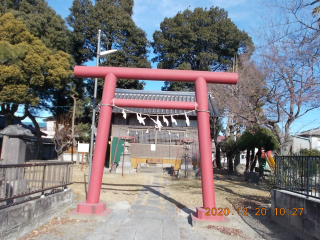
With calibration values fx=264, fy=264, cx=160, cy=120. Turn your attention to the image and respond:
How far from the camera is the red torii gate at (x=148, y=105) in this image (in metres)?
6.15

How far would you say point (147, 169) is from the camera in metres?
16.0

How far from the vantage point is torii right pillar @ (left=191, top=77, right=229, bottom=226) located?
5914 mm

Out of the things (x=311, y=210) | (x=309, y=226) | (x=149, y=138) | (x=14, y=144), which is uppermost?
(x=149, y=138)

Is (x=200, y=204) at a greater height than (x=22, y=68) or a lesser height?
lesser

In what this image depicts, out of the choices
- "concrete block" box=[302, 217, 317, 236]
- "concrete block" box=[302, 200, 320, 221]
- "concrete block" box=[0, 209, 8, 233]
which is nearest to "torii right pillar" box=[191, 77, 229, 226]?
"concrete block" box=[302, 217, 317, 236]

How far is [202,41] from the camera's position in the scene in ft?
88.3

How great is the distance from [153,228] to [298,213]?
9.85 feet

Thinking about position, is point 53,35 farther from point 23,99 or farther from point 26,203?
point 26,203

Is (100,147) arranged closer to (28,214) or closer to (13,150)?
(28,214)

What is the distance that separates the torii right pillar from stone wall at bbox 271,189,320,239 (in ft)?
4.41

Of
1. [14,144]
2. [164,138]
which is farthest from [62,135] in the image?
[14,144]

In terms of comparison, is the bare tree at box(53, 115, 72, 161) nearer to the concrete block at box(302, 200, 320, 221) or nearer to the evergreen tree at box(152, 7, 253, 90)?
the evergreen tree at box(152, 7, 253, 90)

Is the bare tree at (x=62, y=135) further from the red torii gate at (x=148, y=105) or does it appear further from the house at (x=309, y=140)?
the house at (x=309, y=140)

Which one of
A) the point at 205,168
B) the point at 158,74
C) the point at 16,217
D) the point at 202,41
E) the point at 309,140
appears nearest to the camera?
the point at 16,217
